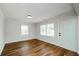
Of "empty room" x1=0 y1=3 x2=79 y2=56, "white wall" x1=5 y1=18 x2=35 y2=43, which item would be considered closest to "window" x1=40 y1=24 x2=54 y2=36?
"empty room" x1=0 y1=3 x2=79 y2=56

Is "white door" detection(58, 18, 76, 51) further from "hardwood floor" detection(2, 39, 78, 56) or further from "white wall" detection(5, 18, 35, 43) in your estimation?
"white wall" detection(5, 18, 35, 43)

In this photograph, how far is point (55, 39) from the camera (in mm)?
2729

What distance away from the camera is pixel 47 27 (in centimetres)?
262

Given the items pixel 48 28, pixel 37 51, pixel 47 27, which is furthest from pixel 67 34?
pixel 37 51

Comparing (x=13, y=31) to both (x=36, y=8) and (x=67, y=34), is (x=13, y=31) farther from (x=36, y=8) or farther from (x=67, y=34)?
(x=67, y=34)

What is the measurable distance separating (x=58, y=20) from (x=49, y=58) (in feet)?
7.26

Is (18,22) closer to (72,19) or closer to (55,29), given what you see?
(55,29)

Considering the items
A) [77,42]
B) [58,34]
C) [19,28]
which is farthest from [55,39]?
[19,28]

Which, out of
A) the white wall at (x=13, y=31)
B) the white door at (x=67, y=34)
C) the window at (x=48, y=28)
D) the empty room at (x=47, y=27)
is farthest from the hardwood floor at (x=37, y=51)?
the white wall at (x=13, y=31)

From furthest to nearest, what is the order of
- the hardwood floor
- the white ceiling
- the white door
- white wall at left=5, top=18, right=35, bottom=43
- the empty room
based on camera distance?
white wall at left=5, top=18, right=35, bottom=43, the white door, the hardwood floor, the empty room, the white ceiling

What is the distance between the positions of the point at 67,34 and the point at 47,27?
2.53 ft

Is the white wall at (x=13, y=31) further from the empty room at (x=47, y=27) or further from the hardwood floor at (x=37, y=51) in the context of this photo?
the hardwood floor at (x=37, y=51)

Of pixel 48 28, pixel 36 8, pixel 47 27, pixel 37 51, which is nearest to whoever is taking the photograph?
pixel 36 8

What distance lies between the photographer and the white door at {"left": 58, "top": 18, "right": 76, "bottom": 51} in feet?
6.66
